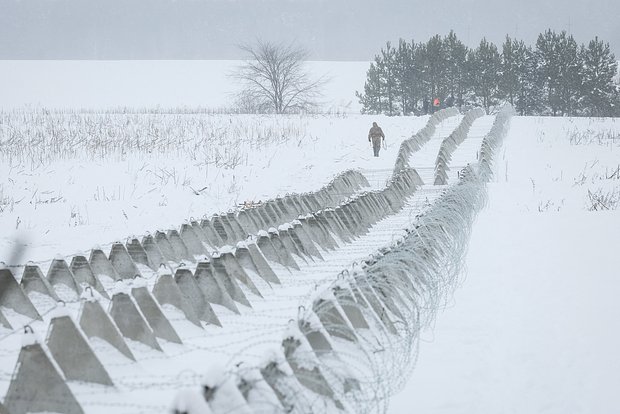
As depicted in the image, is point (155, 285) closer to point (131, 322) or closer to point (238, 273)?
point (131, 322)

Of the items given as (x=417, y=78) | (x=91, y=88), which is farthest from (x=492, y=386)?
(x=91, y=88)

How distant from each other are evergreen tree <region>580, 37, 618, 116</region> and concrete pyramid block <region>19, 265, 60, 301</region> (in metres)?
73.1

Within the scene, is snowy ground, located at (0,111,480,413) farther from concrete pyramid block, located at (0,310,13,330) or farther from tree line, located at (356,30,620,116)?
tree line, located at (356,30,620,116)

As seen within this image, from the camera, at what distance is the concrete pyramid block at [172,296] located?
638 cm

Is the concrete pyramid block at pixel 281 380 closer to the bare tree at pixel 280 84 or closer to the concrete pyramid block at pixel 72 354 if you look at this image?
the concrete pyramid block at pixel 72 354

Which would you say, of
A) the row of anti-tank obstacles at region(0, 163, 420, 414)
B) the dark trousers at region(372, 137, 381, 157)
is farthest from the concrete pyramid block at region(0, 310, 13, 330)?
the dark trousers at region(372, 137, 381, 157)

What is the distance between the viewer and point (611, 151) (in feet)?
96.0

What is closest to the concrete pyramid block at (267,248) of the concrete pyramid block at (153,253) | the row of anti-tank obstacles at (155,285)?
the row of anti-tank obstacles at (155,285)

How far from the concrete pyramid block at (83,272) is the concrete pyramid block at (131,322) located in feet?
7.40

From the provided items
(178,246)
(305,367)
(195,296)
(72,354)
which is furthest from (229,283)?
(305,367)

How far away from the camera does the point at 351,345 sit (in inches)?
217

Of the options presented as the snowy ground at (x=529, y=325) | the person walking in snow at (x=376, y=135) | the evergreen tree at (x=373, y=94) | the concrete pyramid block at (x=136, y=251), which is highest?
the evergreen tree at (x=373, y=94)

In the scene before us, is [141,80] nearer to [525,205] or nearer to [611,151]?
[611,151]

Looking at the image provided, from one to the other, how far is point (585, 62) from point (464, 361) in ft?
247
